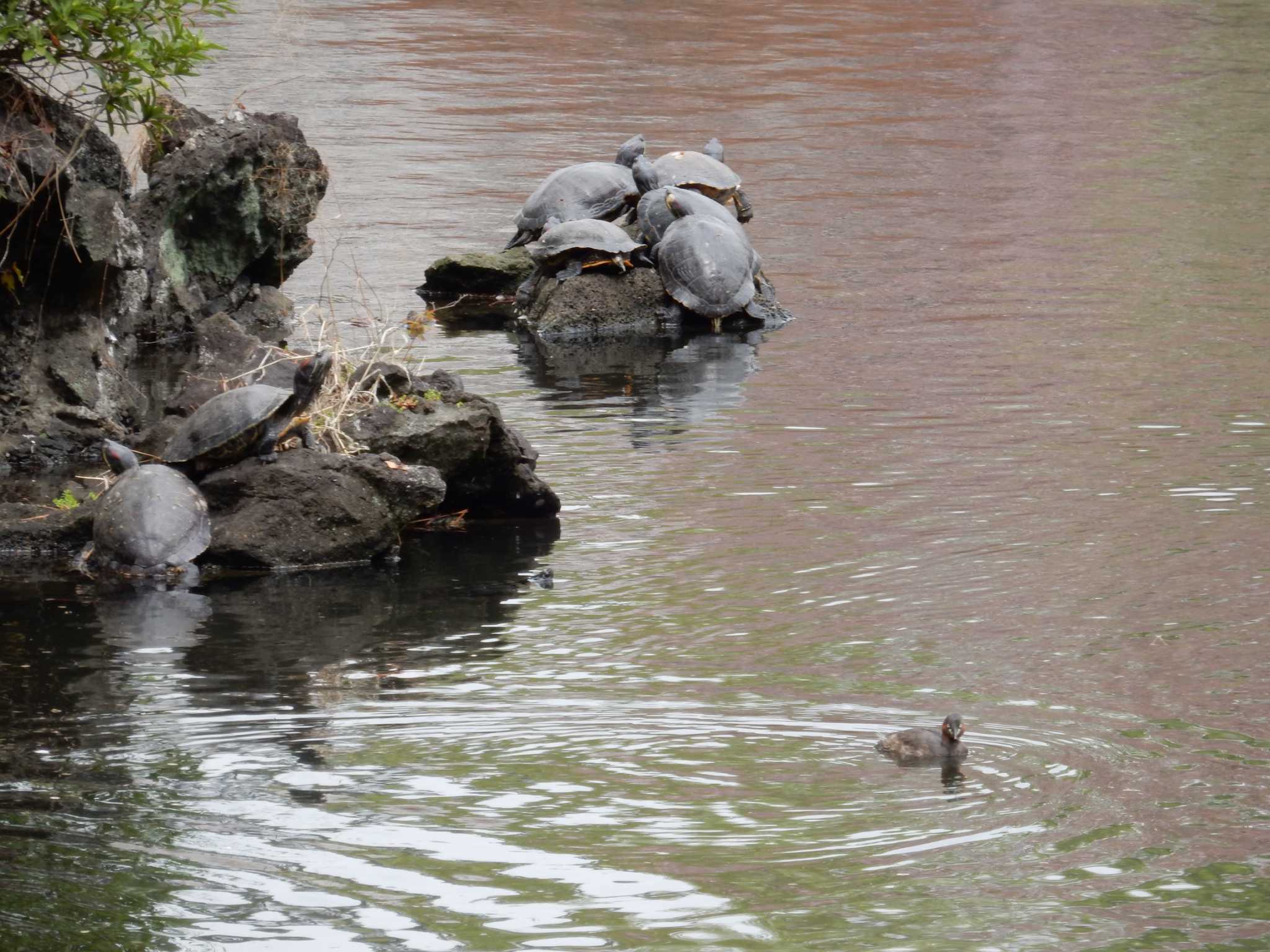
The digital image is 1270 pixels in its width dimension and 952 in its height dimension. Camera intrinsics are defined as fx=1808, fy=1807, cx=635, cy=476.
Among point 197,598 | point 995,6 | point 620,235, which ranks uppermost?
point 995,6

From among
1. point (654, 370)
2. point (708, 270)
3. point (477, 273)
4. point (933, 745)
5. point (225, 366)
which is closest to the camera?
point (933, 745)

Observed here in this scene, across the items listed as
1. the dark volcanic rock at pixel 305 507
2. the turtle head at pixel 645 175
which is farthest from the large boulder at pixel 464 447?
the turtle head at pixel 645 175

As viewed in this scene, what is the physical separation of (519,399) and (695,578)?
343 cm

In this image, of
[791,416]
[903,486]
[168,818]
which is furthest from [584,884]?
[791,416]

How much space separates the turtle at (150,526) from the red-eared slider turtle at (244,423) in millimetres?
190

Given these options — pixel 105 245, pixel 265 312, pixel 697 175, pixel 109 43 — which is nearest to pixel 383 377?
pixel 105 245

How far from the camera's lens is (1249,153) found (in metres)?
18.6

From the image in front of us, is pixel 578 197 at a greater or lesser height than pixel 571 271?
greater

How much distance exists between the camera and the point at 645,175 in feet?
45.9

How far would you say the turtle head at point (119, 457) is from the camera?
785 centimetres

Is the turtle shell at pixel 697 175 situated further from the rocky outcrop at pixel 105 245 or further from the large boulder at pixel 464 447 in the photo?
the large boulder at pixel 464 447

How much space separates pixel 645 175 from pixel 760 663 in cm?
812

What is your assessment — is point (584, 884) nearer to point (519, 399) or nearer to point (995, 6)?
point (519, 399)

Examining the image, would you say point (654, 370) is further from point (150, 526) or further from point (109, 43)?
point (150, 526)
